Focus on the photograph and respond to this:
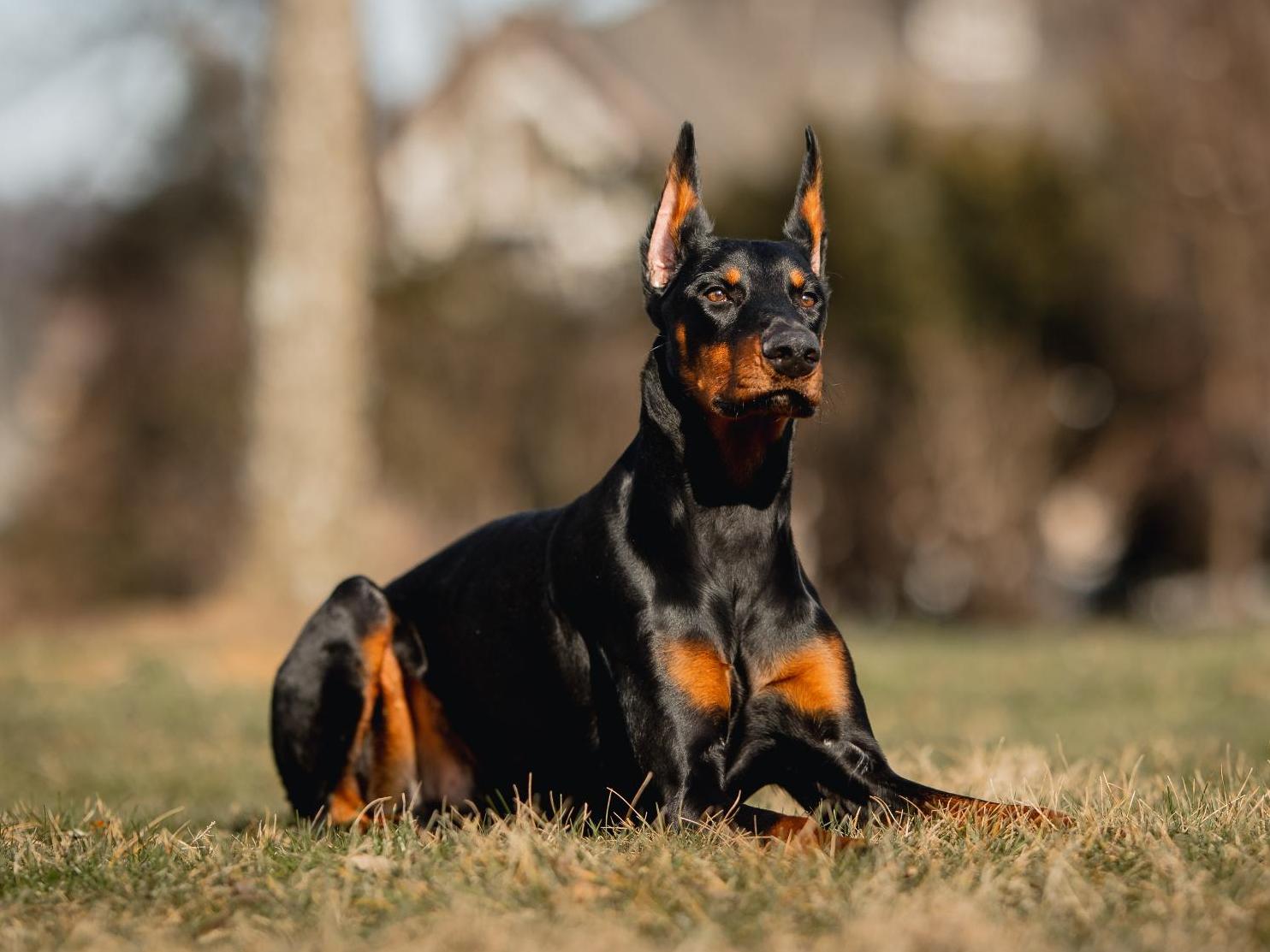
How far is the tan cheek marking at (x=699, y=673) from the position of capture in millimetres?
3850

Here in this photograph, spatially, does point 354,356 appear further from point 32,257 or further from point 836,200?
point 32,257

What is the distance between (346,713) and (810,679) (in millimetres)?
1651

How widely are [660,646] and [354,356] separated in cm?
807

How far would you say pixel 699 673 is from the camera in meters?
3.87

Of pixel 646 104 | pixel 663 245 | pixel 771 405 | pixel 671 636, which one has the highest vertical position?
pixel 646 104

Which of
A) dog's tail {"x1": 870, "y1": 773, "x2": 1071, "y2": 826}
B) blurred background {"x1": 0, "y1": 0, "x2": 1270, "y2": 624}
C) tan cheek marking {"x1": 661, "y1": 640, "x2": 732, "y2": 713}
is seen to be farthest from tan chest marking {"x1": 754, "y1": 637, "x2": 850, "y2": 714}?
blurred background {"x1": 0, "y1": 0, "x2": 1270, "y2": 624}

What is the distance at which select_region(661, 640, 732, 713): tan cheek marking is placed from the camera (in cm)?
385

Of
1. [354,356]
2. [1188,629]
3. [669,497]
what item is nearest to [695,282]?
[669,497]

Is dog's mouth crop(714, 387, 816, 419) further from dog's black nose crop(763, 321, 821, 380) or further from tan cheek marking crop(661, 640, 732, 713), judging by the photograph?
tan cheek marking crop(661, 640, 732, 713)

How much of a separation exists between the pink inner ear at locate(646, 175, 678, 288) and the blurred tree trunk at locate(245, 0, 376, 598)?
728 cm

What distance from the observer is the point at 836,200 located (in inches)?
700

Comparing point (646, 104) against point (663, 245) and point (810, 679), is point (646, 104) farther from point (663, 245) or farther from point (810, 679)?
point (810, 679)

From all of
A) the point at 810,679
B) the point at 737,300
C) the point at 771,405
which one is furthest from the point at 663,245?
the point at 810,679

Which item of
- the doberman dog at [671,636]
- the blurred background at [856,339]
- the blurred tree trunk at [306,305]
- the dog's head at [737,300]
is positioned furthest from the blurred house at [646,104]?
the doberman dog at [671,636]
